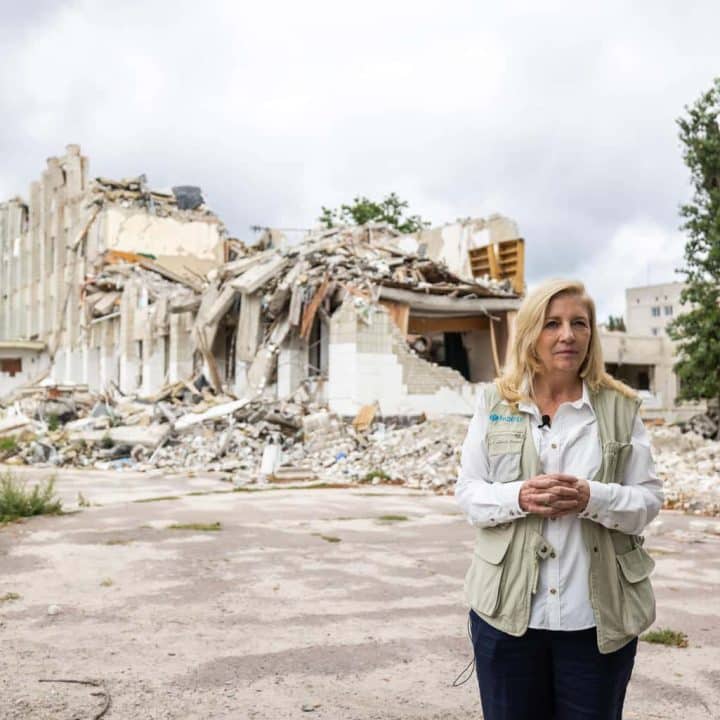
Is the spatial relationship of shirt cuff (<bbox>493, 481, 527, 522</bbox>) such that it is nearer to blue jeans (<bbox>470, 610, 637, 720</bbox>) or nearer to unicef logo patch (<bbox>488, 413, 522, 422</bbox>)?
unicef logo patch (<bbox>488, 413, 522, 422</bbox>)

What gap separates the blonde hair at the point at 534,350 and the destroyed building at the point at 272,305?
1520cm

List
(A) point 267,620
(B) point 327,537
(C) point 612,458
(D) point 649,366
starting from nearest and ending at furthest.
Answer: (C) point 612,458, (A) point 267,620, (B) point 327,537, (D) point 649,366

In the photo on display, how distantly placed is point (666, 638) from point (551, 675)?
2.39 meters

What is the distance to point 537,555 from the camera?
2141 mm


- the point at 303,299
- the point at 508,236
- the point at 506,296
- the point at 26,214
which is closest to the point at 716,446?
the point at 506,296

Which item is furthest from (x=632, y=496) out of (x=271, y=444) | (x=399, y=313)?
(x=399, y=313)

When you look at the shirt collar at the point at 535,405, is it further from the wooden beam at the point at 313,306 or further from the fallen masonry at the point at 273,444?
the wooden beam at the point at 313,306

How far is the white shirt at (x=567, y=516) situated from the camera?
82.7 inches

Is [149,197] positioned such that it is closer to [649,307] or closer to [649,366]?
[649,366]

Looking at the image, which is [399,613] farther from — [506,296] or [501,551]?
[506,296]

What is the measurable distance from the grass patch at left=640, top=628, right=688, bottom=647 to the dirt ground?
2.3 inches

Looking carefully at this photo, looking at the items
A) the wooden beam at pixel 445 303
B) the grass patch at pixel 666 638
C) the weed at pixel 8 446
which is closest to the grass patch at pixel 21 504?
the grass patch at pixel 666 638

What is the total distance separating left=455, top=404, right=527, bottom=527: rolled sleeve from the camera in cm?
216

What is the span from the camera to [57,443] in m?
17.4
